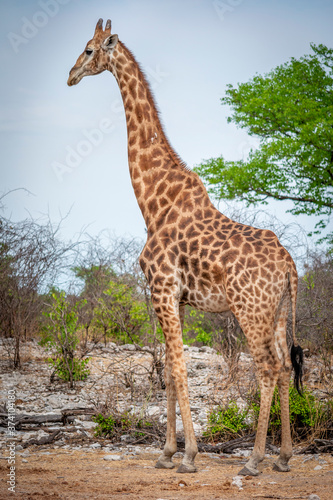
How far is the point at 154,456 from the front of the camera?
588cm

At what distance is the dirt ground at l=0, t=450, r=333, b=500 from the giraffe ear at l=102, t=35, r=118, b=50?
446cm

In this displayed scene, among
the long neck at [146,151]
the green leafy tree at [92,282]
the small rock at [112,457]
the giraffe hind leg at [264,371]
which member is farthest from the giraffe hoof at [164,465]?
the green leafy tree at [92,282]

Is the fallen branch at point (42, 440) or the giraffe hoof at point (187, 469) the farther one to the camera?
the fallen branch at point (42, 440)

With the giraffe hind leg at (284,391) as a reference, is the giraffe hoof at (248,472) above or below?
below

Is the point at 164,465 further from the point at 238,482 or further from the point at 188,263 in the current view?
the point at 188,263

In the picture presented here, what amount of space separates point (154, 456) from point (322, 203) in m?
14.5

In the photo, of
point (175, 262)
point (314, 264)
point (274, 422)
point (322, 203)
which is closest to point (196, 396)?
point (274, 422)

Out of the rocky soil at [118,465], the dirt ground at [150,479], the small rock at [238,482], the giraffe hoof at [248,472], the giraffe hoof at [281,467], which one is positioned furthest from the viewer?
the giraffe hoof at [281,467]

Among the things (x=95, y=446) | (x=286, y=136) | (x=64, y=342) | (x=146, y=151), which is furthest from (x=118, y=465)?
(x=286, y=136)

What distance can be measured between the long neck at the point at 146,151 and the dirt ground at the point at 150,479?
247cm

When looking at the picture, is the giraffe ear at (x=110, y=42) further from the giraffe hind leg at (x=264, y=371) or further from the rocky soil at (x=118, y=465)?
the rocky soil at (x=118, y=465)

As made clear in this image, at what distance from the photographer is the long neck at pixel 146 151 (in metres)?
5.80

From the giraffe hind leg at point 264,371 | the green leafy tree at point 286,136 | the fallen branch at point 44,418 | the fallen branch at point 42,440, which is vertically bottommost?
the fallen branch at point 42,440

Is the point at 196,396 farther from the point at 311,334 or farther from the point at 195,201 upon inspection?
the point at 195,201
